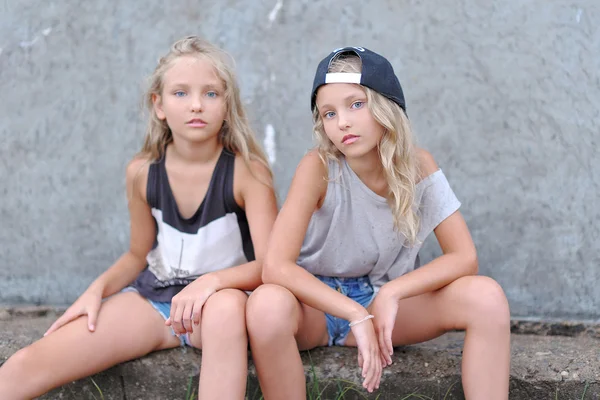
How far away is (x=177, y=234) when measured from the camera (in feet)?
8.26

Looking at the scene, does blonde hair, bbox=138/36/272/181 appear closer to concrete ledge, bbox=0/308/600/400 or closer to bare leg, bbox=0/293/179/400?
bare leg, bbox=0/293/179/400

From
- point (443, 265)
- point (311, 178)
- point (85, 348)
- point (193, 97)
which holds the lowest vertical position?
point (85, 348)

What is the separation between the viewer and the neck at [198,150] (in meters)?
2.51

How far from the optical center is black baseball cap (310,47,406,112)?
2.15m

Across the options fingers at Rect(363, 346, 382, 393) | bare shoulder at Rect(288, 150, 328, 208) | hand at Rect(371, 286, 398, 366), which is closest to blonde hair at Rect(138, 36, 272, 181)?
bare shoulder at Rect(288, 150, 328, 208)

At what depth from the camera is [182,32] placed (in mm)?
2871

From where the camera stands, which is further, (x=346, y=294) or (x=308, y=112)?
(x=308, y=112)

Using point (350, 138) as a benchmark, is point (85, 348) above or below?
below

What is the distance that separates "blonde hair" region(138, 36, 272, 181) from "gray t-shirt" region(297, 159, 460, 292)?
0.87ft

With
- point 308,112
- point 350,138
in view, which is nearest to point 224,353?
point 350,138

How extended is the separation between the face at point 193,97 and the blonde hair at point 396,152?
33cm

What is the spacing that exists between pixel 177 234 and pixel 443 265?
846 mm

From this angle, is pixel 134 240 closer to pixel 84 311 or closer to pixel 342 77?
pixel 84 311

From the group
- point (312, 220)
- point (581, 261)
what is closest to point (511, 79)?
point (581, 261)
